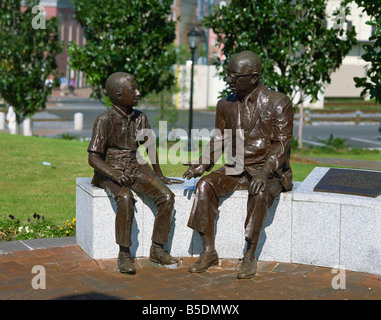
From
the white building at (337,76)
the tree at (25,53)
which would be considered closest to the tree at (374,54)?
the tree at (25,53)

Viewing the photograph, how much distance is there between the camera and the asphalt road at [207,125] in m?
20.8

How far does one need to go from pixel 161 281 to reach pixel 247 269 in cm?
→ 84

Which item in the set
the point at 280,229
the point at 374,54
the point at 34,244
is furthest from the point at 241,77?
the point at 374,54

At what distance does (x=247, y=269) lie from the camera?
562 centimetres

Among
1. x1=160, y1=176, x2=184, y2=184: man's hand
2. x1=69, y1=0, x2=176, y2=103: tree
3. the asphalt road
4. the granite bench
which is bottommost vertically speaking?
the asphalt road

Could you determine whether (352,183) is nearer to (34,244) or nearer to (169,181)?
(169,181)

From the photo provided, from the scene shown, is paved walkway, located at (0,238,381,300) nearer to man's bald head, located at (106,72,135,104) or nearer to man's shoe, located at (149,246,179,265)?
man's shoe, located at (149,246,179,265)

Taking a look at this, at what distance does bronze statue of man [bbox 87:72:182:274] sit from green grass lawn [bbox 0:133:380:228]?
75.1 inches

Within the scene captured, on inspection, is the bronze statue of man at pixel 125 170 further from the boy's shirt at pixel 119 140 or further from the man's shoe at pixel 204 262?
the man's shoe at pixel 204 262

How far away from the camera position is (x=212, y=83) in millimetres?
37000

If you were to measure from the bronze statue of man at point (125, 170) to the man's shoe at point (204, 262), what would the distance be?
0.24 meters

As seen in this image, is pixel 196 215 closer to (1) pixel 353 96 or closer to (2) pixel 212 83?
(2) pixel 212 83

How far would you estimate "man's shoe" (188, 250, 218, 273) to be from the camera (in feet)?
18.8

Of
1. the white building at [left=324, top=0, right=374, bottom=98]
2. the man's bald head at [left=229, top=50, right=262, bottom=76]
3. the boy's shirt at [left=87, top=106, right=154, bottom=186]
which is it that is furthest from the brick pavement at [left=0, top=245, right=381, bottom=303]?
the white building at [left=324, top=0, right=374, bottom=98]
